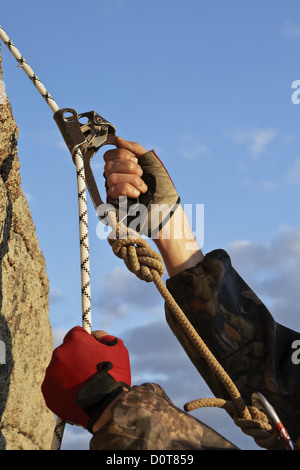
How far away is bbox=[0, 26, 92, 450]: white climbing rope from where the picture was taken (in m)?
2.12

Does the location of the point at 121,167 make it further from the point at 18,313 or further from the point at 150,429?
the point at 150,429

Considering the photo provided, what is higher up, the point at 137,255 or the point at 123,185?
the point at 123,185

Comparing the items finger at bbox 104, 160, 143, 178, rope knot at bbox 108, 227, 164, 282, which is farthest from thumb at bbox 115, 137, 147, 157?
rope knot at bbox 108, 227, 164, 282

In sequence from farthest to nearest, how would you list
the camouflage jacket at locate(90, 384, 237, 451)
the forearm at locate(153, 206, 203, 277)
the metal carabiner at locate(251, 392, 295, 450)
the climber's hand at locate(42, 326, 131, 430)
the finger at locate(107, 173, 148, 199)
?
the forearm at locate(153, 206, 203, 277) < the finger at locate(107, 173, 148, 199) < the metal carabiner at locate(251, 392, 295, 450) < the climber's hand at locate(42, 326, 131, 430) < the camouflage jacket at locate(90, 384, 237, 451)

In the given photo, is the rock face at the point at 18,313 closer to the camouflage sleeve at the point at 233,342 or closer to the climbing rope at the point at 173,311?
the climbing rope at the point at 173,311

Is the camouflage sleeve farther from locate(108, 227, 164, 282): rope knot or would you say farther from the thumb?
the thumb

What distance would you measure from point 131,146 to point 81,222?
0.50 m

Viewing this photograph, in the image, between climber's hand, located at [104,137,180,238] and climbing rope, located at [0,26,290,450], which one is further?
climber's hand, located at [104,137,180,238]

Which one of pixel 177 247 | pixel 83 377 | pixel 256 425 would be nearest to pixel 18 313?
pixel 177 247

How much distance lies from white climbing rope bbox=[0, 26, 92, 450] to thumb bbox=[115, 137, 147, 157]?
21 cm

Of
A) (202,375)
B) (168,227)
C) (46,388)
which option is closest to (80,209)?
(168,227)

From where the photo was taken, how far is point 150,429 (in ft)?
5.39

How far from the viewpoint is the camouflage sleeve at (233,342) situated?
2.44 metres

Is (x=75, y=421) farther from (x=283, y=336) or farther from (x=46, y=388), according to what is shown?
(x=283, y=336)
